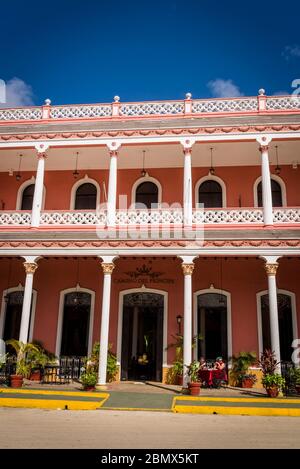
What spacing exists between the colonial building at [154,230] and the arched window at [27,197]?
0.20m

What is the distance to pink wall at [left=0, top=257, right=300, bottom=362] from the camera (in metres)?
14.8

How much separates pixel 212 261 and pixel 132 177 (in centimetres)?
473

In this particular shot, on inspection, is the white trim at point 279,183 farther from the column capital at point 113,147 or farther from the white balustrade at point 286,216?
the column capital at point 113,147

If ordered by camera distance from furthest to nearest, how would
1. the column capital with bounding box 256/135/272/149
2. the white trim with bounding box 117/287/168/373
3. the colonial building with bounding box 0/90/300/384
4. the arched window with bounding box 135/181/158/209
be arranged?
the arched window with bounding box 135/181/158/209
the white trim with bounding box 117/287/168/373
the column capital with bounding box 256/135/272/149
the colonial building with bounding box 0/90/300/384

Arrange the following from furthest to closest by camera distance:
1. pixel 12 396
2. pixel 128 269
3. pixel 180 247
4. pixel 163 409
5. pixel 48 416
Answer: pixel 128 269 < pixel 180 247 < pixel 12 396 < pixel 163 409 < pixel 48 416

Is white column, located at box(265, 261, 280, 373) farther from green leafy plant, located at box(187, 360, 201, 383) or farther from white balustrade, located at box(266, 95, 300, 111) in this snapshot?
white balustrade, located at box(266, 95, 300, 111)

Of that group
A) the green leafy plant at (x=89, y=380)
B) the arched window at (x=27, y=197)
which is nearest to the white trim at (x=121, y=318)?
the green leafy plant at (x=89, y=380)

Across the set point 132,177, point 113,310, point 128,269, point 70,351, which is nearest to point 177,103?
point 132,177

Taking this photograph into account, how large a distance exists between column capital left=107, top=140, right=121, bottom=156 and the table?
7930 mm

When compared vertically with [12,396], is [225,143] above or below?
above

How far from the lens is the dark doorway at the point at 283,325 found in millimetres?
14438

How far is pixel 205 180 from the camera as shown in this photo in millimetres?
16469

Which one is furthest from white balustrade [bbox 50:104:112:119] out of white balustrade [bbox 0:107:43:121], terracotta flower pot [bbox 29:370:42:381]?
terracotta flower pot [bbox 29:370:42:381]

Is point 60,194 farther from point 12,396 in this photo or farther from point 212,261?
point 12,396
